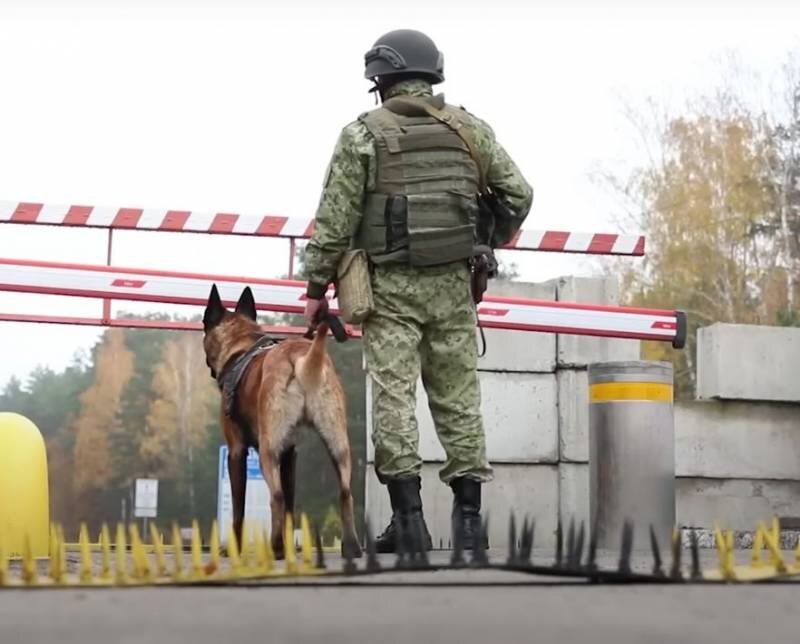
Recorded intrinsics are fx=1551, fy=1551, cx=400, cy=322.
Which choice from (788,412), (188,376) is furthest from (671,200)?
(188,376)

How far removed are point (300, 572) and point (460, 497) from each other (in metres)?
2.97

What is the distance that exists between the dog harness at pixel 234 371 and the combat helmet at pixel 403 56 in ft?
5.01

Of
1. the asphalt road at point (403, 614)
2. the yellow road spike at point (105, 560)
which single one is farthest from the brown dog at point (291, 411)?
the asphalt road at point (403, 614)

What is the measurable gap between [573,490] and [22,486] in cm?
434

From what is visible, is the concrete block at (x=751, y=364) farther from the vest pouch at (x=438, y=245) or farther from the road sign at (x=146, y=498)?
the road sign at (x=146, y=498)

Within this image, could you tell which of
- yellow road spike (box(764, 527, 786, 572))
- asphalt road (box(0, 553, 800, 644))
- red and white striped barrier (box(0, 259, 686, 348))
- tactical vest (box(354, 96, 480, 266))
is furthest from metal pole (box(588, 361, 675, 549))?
asphalt road (box(0, 553, 800, 644))

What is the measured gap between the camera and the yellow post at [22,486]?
8172 millimetres

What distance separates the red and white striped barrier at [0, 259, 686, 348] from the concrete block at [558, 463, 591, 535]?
4.06 ft

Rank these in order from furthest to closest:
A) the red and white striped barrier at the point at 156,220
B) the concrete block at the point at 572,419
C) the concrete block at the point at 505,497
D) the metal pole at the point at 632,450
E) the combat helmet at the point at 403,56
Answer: the concrete block at the point at 572,419
the concrete block at the point at 505,497
the red and white striped barrier at the point at 156,220
the metal pole at the point at 632,450
the combat helmet at the point at 403,56

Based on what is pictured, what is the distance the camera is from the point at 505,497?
11062mm

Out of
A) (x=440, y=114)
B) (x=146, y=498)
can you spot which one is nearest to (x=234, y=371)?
(x=440, y=114)

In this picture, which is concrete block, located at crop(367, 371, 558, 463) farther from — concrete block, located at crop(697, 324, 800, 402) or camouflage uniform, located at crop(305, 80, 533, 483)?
camouflage uniform, located at crop(305, 80, 533, 483)

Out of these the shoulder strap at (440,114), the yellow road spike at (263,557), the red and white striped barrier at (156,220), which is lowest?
the yellow road spike at (263,557)

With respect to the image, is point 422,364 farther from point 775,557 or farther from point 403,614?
point 403,614
